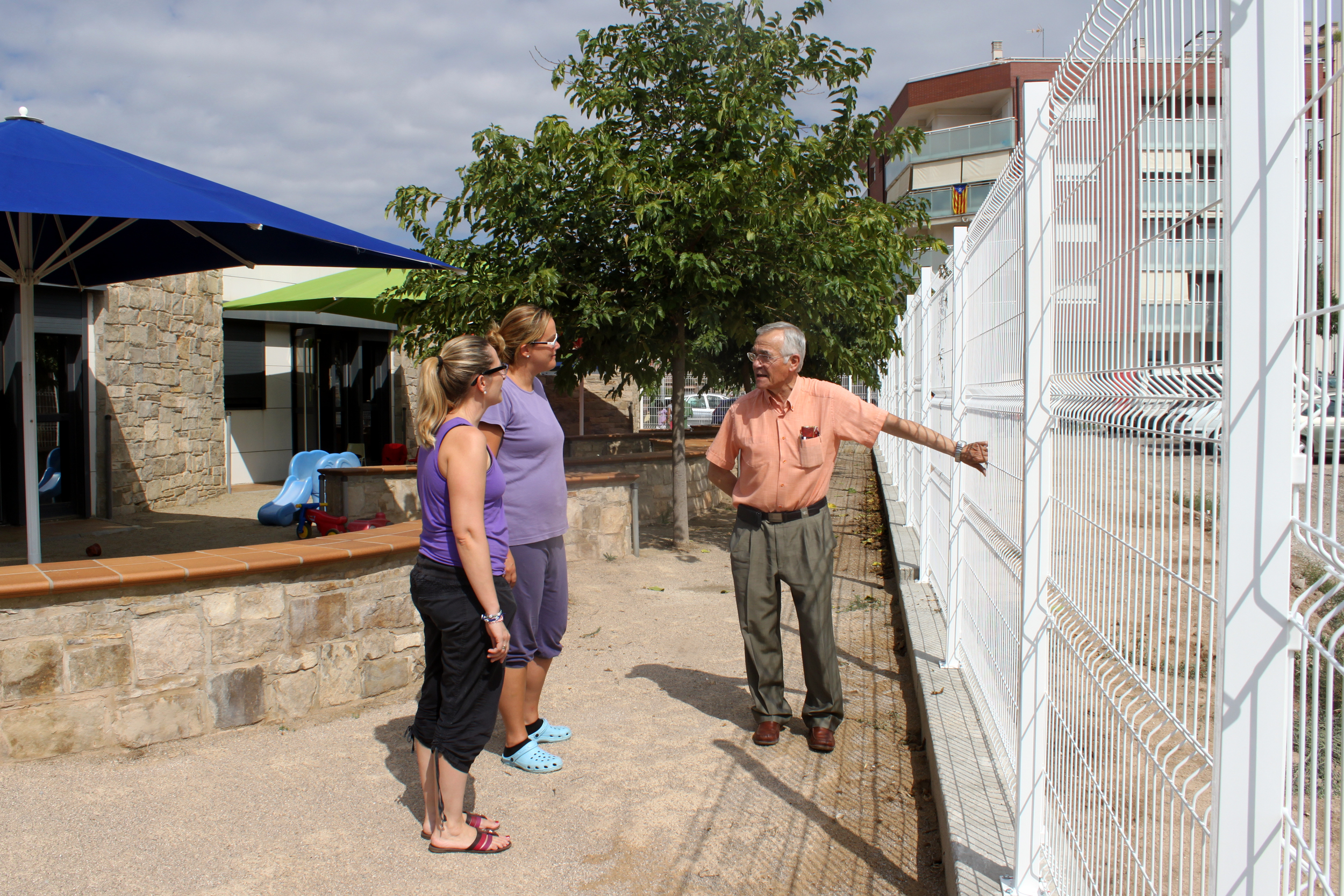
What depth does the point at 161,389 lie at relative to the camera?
1052cm

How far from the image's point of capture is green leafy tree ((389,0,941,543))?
7098 millimetres

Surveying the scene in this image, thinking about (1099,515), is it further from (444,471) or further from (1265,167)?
(444,471)

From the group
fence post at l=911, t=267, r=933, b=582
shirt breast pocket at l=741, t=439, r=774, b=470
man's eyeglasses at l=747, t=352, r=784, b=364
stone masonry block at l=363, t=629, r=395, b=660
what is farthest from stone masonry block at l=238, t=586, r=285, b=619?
fence post at l=911, t=267, r=933, b=582

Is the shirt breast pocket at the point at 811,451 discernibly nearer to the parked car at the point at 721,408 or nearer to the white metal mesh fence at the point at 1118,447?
the white metal mesh fence at the point at 1118,447

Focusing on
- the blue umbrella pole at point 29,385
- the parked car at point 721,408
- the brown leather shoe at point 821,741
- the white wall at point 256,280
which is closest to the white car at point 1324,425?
the brown leather shoe at point 821,741

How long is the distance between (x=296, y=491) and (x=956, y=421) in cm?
704

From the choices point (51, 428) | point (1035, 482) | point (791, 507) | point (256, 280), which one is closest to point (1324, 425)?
point (1035, 482)

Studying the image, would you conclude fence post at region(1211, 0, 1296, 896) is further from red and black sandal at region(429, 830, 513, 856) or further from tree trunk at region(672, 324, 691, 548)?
tree trunk at region(672, 324, 691, 548)

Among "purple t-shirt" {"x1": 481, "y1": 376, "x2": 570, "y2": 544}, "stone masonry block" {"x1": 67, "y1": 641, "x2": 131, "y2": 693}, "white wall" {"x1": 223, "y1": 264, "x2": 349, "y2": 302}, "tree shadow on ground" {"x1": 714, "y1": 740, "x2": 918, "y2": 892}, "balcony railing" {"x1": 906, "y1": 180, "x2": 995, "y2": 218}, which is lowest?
"tree shadow on ground" {"x1": 714, "y1": 740, "x2": 918, "y2": 892}

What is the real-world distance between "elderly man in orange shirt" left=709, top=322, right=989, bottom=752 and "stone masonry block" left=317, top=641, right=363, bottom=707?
180 cm

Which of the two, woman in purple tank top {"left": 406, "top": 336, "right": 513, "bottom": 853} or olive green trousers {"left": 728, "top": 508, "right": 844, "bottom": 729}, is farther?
olive green trousers {"left": 728, "top": 508, "right": 844, "bottom": 729}

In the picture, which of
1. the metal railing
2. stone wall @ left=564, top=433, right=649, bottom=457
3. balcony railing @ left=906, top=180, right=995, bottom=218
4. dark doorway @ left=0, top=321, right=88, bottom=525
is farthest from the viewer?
balcony railing @ left=906, top=180, right=995, bottom=218

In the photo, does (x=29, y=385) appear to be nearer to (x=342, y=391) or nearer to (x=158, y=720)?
(x=158, y=720)

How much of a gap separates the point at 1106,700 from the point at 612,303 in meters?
6.09
